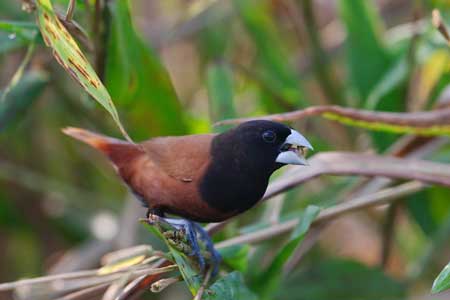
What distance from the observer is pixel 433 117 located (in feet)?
6.21

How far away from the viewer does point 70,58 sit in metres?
1.39

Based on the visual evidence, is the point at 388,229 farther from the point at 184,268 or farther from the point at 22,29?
the point at 22,29

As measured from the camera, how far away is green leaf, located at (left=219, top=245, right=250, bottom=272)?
1800mm

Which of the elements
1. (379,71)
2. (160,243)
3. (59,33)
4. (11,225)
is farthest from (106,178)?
(59,33)

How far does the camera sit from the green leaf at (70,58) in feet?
4.45

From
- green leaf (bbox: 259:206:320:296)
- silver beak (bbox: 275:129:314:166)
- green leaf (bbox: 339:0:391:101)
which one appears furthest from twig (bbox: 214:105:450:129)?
green leaf (bbox: 339:0:391:101)

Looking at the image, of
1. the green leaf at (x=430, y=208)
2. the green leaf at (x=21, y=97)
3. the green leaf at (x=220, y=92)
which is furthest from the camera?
the green leaf at (x=430, y=208)

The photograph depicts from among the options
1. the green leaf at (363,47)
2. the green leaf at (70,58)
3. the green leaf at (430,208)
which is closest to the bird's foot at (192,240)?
the green leaf at (70,58)

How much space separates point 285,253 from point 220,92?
634 millimetres

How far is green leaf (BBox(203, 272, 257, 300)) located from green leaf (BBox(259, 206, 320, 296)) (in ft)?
0.47

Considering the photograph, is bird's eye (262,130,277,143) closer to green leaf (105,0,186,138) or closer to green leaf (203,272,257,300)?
green leaf (203,272,257,300)

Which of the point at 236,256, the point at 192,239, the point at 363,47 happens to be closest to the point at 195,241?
the point at 192,239

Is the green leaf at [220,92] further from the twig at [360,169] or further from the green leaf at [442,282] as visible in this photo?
the green leaf at [442,282]

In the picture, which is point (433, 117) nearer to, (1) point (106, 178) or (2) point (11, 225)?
(1) point (106, 178)
